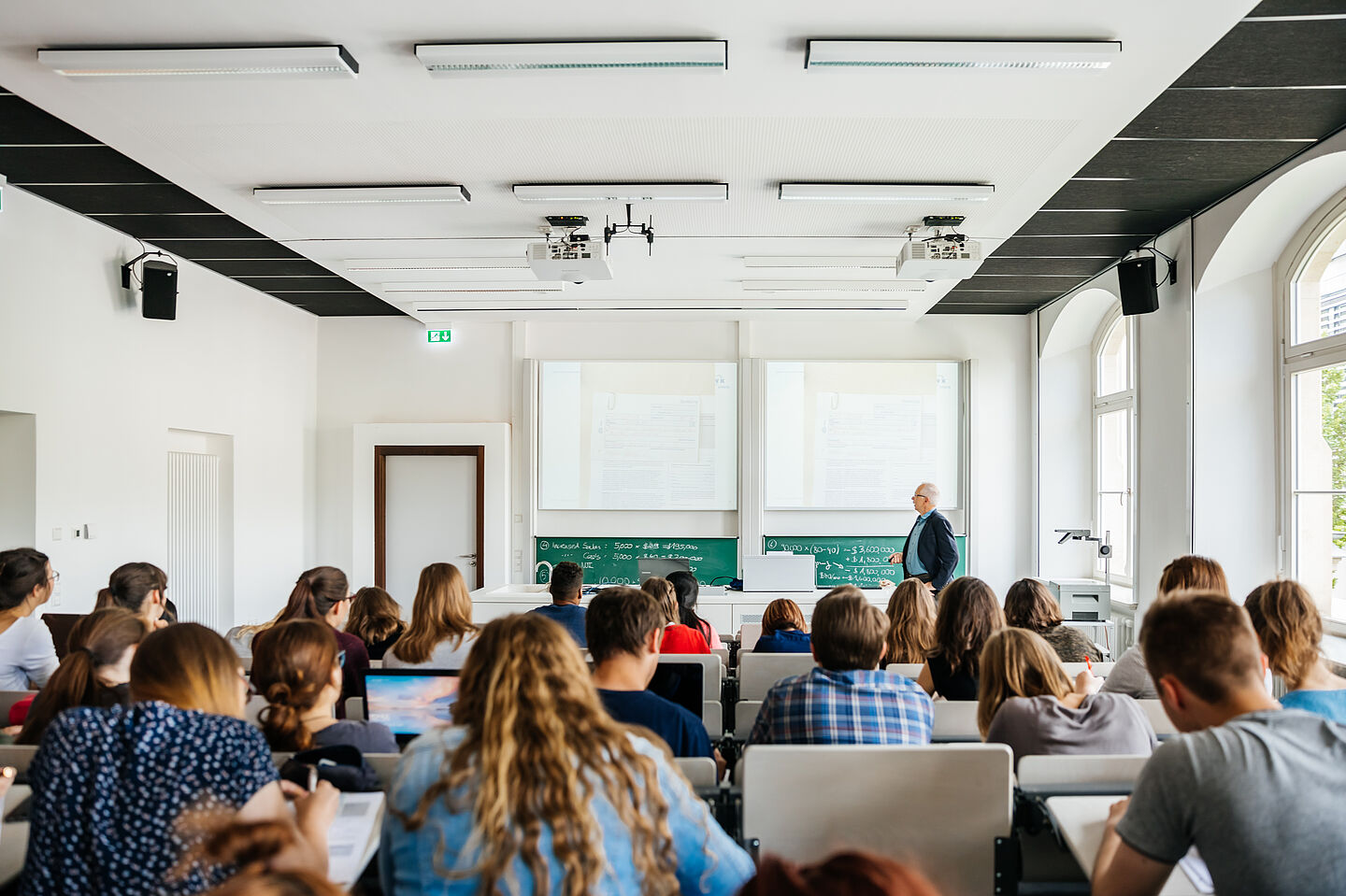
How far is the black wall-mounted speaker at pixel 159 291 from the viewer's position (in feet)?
19.9

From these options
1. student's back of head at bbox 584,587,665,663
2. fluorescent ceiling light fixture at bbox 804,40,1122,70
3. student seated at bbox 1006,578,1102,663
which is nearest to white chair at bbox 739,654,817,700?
student seated at bbox 1006,578,1102,663

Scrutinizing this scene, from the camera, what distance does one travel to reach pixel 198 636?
1.86 metres

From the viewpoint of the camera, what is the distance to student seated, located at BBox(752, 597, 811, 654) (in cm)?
416

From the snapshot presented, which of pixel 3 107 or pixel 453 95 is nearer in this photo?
pixel 453 95

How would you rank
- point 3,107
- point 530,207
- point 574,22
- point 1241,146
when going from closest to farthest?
point 574,22
point 3,107
point 1241,146
point 530,207

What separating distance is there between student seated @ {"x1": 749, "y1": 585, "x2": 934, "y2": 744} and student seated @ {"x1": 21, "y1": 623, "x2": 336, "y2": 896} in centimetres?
129

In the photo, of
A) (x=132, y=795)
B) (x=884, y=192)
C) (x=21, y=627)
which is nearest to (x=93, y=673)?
(x=132, y=795)

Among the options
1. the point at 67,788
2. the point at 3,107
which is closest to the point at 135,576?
the point at 3,107

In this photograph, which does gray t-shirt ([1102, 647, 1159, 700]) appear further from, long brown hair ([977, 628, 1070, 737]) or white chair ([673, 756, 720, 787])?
white chair ([673, 756, 720, 787])

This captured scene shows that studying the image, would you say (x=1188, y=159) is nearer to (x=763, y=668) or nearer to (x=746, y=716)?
(x=763, y=668)

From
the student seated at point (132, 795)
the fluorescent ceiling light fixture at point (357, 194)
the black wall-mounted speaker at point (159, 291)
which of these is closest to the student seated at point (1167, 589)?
the student seated at point (132, 795)

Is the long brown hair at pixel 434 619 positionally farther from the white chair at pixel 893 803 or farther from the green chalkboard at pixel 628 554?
the green chalkboard at pixel 628 554

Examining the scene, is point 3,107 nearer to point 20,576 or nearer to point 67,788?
point 20,576

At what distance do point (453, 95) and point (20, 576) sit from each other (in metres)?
2.44
